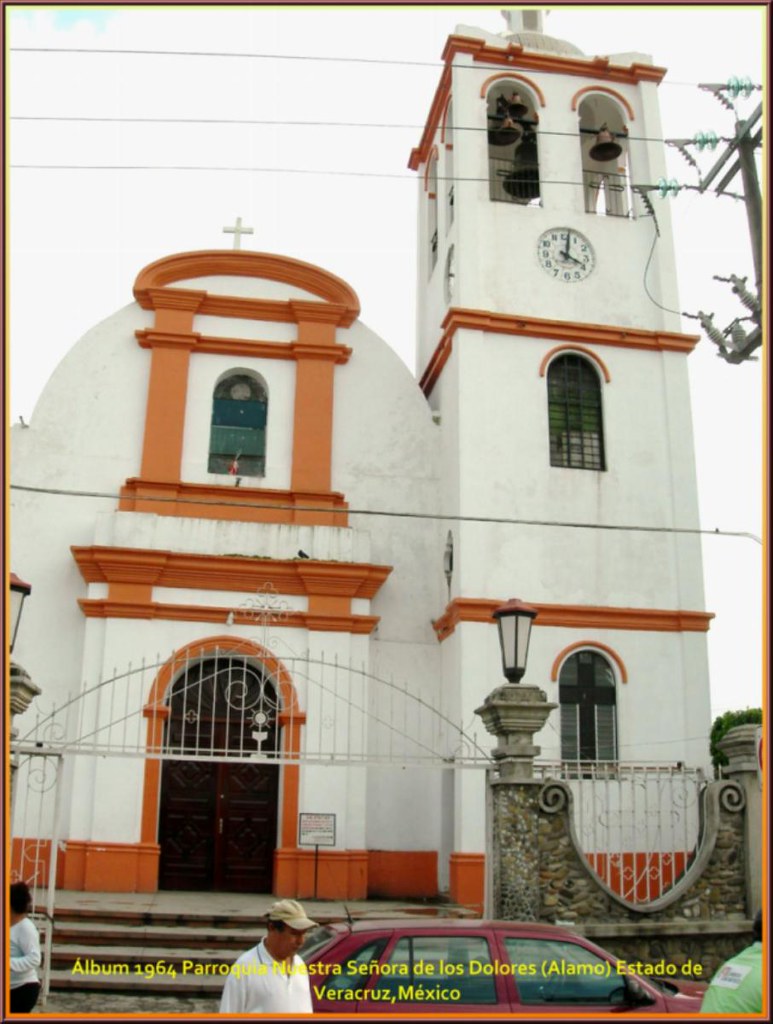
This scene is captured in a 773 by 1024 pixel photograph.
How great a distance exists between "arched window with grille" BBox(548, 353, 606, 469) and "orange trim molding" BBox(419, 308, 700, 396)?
0.38 meters

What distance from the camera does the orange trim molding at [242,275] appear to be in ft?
53.9

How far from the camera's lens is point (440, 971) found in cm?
628

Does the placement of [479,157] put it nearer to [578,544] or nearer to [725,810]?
[578,544]

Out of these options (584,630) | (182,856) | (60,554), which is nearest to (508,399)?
(584,630)

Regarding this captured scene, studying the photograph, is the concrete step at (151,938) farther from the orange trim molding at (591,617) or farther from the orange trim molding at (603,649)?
the orange trim molding at (603,649)

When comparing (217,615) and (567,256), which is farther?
(567,256)

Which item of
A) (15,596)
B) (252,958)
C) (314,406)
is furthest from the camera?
(314,406)

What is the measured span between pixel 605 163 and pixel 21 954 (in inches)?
606

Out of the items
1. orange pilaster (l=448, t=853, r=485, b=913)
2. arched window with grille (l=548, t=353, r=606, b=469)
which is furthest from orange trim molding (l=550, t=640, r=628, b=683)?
orange pilaster (l=448, t=853, r=485, b=913)

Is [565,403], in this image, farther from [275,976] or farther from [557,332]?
[275,976]

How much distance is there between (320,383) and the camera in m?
16.3

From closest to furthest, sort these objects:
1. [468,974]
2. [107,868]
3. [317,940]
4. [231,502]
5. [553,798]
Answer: [468,974]
[317,940]
[553,798]
[107,868]
[231,502]

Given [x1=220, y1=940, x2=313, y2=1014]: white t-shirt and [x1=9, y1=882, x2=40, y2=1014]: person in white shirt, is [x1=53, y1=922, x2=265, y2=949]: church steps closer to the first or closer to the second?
[x1=9, y1=882, x2=40, y2=1014]: person in white shirt

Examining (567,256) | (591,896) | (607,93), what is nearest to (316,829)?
(591,896)
